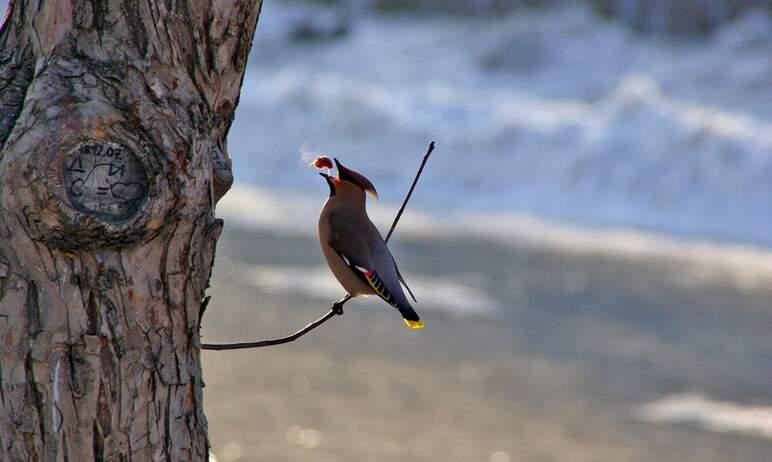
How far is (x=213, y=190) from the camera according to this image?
2133 millimetres

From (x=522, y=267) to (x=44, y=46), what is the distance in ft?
19.6

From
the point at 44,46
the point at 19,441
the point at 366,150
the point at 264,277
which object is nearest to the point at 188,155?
the point at 44,46

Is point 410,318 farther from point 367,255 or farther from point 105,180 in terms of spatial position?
point 105,180

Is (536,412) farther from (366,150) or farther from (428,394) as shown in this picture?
(366,150)

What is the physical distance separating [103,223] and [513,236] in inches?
278

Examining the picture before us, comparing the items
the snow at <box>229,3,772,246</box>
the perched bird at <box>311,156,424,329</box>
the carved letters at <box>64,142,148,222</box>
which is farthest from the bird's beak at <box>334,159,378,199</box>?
the snow at <box>229,3,772,246</box>

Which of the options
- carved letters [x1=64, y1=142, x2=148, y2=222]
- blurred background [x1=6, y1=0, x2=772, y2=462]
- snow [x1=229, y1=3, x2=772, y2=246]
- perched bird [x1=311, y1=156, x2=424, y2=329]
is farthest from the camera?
snow [x1=229, y1=3, x2=772, y2=246]

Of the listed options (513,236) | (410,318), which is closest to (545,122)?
(513,236)

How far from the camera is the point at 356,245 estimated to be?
2.75 m

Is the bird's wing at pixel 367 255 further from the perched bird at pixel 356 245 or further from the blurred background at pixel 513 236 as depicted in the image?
the blurred background at pixel 513 236

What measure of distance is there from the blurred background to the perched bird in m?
2.02

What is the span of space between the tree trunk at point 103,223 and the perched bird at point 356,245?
531 mm

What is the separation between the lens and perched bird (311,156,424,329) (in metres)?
2.68

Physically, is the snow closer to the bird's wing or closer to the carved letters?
the bird's wing
